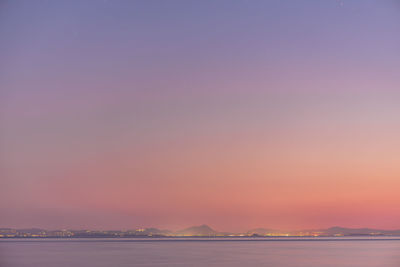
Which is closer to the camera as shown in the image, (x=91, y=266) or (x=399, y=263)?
(x=91, y=266)

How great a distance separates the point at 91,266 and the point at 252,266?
43.2ft

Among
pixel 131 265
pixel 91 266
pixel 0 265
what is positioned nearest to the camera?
pixel 91 266

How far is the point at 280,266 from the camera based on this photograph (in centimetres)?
4119

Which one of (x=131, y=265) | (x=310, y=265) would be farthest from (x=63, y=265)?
(x=310, y=265)

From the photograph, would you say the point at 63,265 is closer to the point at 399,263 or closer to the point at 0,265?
the point at 0,265

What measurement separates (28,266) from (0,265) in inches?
191

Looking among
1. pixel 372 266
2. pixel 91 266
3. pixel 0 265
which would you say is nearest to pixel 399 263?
pixel 372 266

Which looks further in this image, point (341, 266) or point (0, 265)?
point (0, 265)

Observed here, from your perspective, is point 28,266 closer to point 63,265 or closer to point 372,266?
point 63,265

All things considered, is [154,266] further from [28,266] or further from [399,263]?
[399,263]

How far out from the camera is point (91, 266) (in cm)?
3888

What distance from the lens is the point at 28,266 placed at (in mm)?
41062

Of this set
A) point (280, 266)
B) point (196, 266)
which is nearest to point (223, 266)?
point (196, 266)

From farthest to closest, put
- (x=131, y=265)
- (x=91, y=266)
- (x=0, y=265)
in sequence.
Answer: (x=0, y=265)
(x=131, y=265)
(x=91, y=266)
